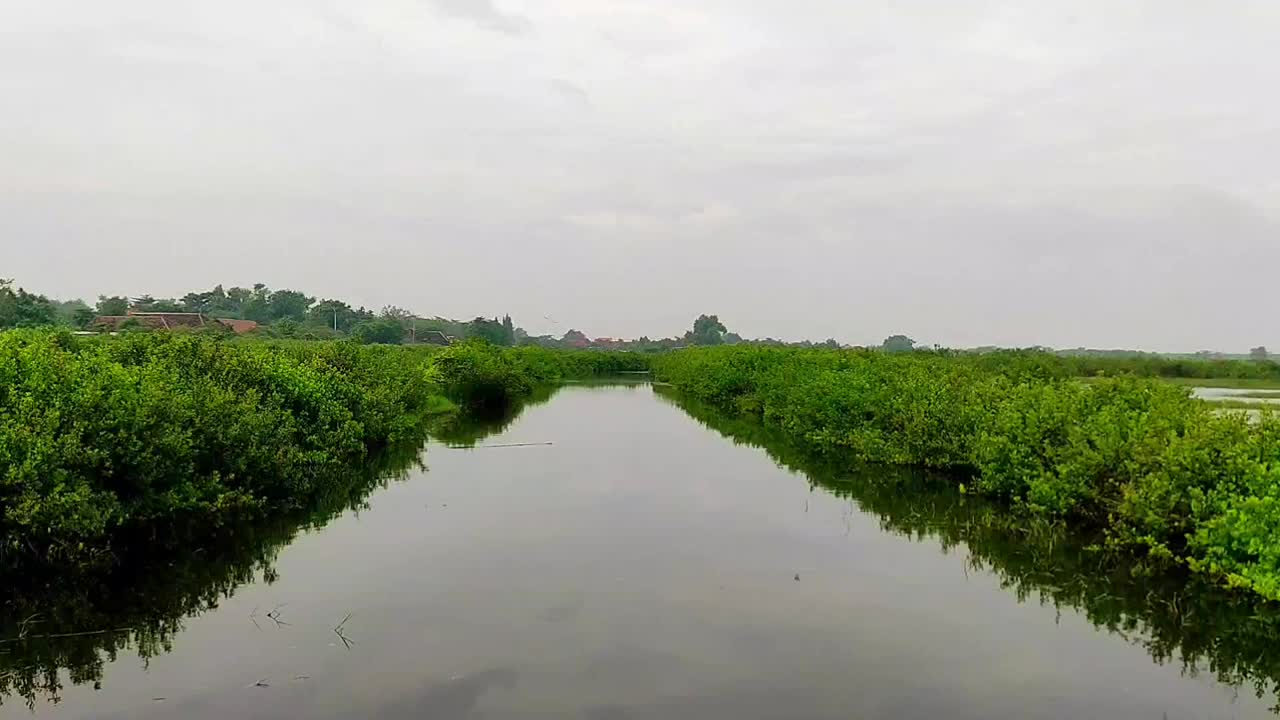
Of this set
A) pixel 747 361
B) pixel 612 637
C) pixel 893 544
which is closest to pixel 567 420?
pixel 747 361

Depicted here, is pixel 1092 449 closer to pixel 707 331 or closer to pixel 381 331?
pixel 381 331

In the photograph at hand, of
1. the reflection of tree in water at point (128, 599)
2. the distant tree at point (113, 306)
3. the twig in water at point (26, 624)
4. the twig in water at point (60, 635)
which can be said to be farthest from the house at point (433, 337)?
the twig in water at point (60, 635)

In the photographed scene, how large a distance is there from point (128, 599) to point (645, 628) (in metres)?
6.18

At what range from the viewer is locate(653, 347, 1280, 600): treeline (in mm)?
9844

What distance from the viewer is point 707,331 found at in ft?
511

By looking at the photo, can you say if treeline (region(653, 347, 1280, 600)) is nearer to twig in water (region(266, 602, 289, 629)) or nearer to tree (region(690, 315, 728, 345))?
twig in water (region(266, 602, 289, 629))

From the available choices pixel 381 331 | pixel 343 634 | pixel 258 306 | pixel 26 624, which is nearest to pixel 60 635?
pixel 26 624

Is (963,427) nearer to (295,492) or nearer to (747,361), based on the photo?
(295,492)

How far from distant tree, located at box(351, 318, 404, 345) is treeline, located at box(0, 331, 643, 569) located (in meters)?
63.5

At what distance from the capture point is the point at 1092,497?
1256cm

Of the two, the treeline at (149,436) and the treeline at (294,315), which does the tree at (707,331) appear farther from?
the treeline at (149,436)

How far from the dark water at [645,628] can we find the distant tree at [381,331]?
70.2 metres

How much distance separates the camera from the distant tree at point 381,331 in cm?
8200

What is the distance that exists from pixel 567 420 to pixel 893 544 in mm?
22124
